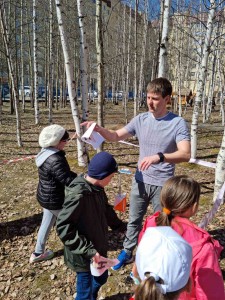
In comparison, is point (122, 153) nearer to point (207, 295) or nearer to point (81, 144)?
point (81, 144)

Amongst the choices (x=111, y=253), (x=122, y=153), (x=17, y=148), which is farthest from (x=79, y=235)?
(x=17, y=148)

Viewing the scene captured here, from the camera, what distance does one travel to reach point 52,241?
440 cm

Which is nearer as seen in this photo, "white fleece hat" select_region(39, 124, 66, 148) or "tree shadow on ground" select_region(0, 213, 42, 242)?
"white fleece hat" select_region(39, 124, 66, 148)

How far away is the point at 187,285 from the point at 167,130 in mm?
1726

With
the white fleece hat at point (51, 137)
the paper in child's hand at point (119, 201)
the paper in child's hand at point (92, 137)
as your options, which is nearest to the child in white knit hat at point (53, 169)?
the white fleece hat at point (51, 137)

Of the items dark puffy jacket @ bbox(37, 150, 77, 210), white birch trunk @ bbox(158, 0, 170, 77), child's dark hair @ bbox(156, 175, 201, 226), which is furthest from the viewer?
white birch trunk @ bbox(158, 0, 170, 77)

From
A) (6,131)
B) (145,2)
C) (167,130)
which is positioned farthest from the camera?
(145,2)

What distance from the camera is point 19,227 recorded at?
4855mm

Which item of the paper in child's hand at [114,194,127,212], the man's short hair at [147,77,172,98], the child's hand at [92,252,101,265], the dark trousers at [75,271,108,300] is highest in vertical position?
the man's short hair at [147,77,172,98]

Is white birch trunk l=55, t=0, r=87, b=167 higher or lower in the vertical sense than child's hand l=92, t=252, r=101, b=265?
higher

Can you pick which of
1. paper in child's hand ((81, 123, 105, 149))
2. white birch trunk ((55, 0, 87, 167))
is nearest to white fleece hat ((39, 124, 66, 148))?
paper in child's hand ((81, 123, 105, 149))

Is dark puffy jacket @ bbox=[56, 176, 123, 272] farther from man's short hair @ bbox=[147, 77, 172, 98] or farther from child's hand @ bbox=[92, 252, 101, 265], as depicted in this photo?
man's short hair @ bbox=[147, 77, 172, 98]

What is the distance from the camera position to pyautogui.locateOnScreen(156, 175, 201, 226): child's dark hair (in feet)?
6.33

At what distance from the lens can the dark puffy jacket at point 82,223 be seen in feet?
7.59
